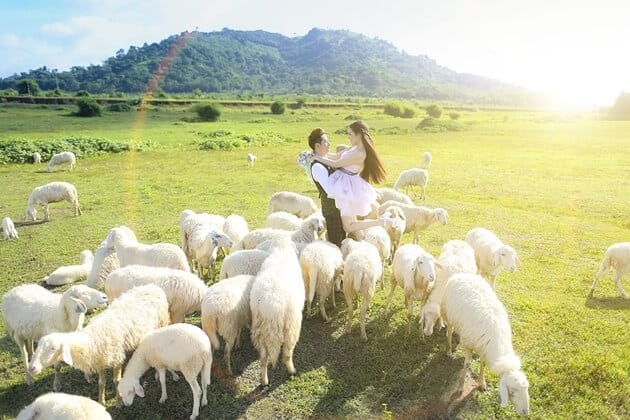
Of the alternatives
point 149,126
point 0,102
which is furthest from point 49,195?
point 0,102

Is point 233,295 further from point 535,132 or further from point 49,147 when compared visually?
point 535,132

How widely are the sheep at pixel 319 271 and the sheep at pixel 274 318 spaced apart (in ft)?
3.09

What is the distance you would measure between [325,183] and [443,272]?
2689 mm

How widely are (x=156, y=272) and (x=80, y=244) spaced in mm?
6242

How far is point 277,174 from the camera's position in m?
22.6

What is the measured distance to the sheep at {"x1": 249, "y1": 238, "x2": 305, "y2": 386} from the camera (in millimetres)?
5625

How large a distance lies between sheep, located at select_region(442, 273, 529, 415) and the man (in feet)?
9.27

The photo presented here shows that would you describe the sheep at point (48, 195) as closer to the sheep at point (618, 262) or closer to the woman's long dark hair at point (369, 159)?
the woman's long dark hair at point (369, 159)

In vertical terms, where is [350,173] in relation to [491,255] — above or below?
above

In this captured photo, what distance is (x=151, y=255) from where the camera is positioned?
8.06 metres

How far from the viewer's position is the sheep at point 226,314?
5.86 m

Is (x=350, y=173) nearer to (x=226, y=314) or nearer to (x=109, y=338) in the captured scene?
(x=226, y=314)

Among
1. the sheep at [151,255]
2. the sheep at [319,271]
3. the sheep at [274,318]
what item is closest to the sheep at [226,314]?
the sheep at [274,318]

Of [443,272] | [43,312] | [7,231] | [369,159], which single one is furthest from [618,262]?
[7,231]
